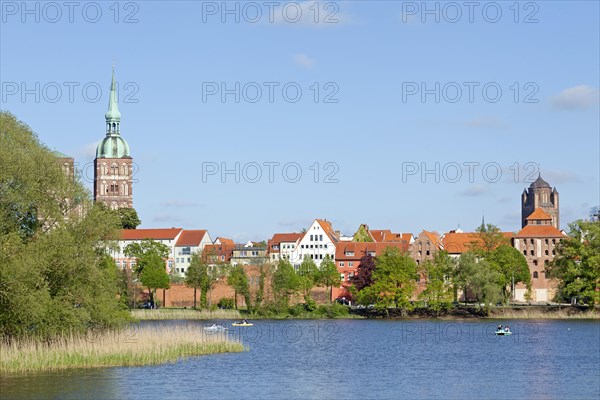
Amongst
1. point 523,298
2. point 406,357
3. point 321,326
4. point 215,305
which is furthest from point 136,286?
point 406,357

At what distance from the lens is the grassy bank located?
42.8 metres

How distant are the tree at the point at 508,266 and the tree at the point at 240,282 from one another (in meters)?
27.4

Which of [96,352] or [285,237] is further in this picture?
[285,237]

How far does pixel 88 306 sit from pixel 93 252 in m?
2.55

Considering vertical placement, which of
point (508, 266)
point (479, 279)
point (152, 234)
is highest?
point (152, 234)

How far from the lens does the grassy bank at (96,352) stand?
4284 cm

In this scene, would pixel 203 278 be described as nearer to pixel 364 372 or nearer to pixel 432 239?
pixel 432 239

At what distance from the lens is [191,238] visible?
6629 inches

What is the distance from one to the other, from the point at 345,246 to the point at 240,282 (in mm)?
34671

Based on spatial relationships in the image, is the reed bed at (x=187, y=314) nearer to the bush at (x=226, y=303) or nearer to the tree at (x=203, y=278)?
the tree at (x=203, y=278)

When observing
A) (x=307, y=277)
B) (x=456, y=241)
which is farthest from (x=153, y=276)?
(x=456, y=241)

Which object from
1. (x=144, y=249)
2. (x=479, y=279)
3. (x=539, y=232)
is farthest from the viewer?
(x=539, y=232)

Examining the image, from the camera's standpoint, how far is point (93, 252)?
47531mm

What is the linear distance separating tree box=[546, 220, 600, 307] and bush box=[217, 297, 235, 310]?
117ft
